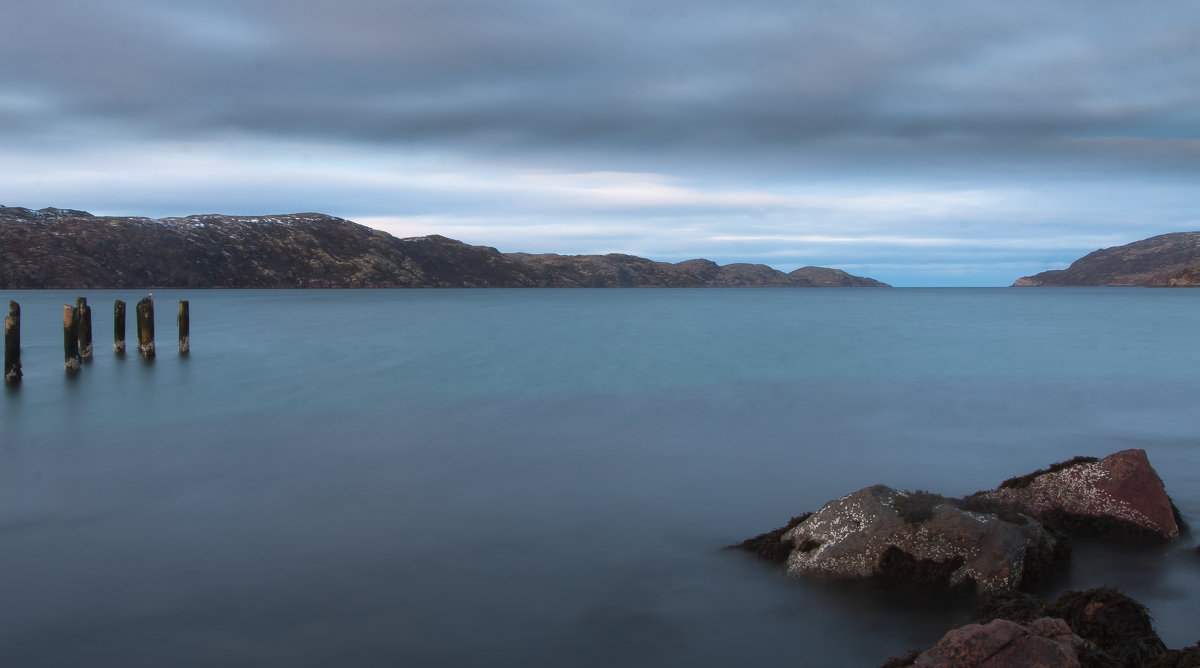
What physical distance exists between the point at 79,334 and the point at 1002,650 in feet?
103

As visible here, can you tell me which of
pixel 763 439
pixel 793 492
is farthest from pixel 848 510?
A: pixel 763 439

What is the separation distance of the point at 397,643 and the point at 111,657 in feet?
7.22

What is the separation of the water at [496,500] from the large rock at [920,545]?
0.32 meters

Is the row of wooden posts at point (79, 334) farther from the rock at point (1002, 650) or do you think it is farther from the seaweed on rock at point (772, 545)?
the rock at point (1002, 650)

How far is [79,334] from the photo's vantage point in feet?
93.7

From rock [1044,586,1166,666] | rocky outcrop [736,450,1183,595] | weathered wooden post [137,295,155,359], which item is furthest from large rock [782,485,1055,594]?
weathered wooden post [137,295,155,359]

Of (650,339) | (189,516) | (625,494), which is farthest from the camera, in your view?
(650,339)

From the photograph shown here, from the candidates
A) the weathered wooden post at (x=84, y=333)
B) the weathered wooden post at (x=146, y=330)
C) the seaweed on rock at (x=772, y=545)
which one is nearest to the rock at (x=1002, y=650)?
the seaweed on rock at (x=772, y=545)

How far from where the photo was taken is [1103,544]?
8750 millimetres

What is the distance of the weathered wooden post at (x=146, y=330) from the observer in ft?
98.9

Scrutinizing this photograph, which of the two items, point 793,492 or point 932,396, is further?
point 932,396

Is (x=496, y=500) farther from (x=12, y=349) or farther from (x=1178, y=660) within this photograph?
(x=12, y=349)

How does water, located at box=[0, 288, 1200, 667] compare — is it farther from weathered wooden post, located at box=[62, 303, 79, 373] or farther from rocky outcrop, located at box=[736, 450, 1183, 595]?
weathered wooden post, located at box=[62, 303, 79, 373]

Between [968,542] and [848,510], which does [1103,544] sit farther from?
[848,510]
